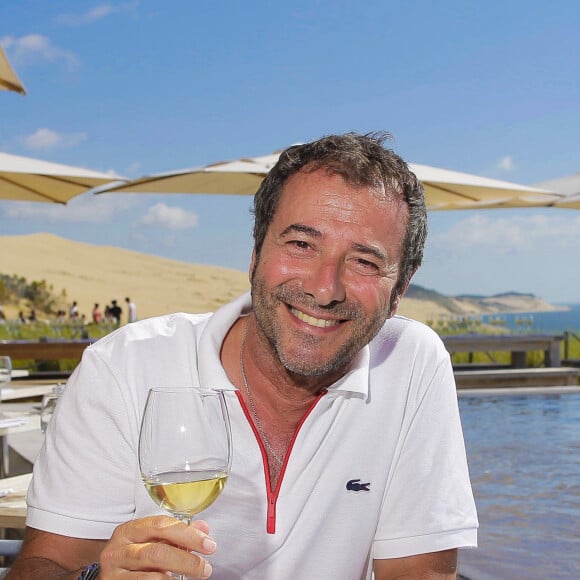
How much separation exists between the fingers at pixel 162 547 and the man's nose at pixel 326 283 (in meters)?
0.67

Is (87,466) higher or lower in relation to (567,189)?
lower

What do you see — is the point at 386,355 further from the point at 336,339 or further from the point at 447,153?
the point at 447,153

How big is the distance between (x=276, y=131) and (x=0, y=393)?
93.0m

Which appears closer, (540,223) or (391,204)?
(391,204)

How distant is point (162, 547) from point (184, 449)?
6.0 inches

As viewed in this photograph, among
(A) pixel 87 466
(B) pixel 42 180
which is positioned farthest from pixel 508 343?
(A) pixel 87 466

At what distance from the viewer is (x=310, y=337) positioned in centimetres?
173

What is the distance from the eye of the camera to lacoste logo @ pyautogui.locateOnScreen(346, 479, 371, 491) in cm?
173

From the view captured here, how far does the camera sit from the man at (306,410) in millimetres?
1558

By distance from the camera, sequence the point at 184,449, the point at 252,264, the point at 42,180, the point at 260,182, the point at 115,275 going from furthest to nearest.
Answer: the point at 115,275, the point at 260,182, the point at 42,180, the point at 252,264, the point at 184,449

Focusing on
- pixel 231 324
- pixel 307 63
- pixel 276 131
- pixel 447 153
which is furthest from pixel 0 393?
pixel 447 153

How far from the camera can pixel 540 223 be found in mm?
100000

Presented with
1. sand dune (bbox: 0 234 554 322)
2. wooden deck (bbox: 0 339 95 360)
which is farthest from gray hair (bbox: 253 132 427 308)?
sand dune (bbox: 0 234 554 322)

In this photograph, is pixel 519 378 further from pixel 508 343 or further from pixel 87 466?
pixel 87 466
